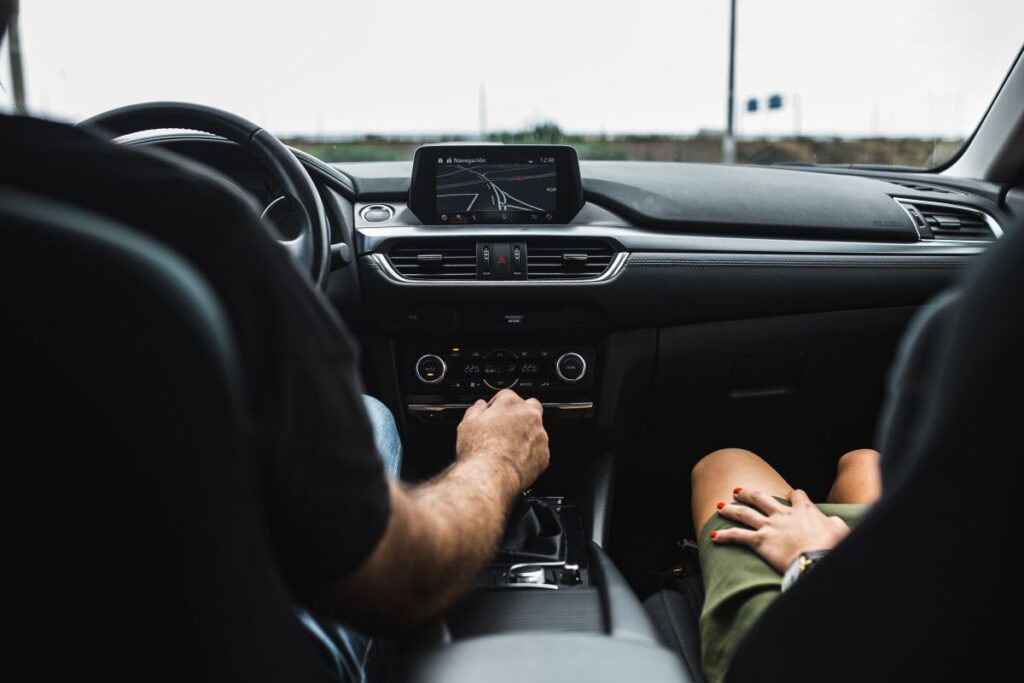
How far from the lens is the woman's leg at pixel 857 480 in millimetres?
1900

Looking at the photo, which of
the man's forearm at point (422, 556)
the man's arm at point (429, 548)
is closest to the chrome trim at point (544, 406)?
the man's arm at point (429, 548)

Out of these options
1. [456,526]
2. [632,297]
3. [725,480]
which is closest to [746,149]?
[632,297]

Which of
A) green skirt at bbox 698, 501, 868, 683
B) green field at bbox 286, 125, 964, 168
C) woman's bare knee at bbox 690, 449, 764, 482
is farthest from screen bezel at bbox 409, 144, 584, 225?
green skirt at bbox 698, 501, 868, 683

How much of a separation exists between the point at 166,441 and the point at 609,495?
1.86 metres

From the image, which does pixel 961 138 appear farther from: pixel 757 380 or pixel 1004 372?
pixel 1004 372

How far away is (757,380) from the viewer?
254 centimetres

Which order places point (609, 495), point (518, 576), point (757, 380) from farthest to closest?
1. point (757, 380)
2. point (609, 495)
3. point (518, 576)

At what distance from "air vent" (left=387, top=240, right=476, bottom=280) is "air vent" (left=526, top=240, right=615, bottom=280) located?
0.16 metres

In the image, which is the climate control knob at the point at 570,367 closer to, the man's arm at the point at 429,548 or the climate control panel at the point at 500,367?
the climate control panel at the point at 500,367

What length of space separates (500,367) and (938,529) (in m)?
1.69

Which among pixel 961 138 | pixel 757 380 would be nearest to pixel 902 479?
pixel 757 380

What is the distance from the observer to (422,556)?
94cm

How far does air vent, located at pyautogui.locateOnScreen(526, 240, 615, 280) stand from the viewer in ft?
7.41

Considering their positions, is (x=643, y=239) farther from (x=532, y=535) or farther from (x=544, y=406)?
(x=532, y=535)
